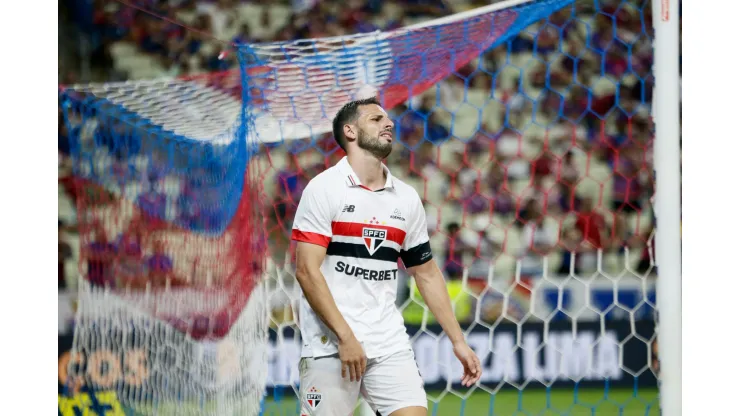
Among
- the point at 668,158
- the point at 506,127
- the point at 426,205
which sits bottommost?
the point at 426,205

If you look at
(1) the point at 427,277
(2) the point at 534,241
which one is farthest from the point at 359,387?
(2) the point at 534,241

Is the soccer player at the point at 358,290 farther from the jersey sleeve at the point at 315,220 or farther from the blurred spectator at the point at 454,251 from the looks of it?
the blurred spectator at the point at 454,251

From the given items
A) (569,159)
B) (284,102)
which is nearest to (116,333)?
(284,102)

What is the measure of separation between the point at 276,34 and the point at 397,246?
5.09ft

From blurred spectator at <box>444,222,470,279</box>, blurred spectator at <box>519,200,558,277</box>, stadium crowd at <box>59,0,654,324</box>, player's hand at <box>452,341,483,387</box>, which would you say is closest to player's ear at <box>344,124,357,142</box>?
player's hand at <box>452,341,483,387</box>

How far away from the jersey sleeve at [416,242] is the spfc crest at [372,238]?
10 cm

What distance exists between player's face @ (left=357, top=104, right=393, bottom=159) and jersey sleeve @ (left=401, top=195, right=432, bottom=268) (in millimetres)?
175

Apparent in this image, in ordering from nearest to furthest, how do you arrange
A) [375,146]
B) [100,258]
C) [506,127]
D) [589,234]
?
[375,146] → [100,258] → [589,234] → [506,127]

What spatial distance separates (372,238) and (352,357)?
1.08 feet

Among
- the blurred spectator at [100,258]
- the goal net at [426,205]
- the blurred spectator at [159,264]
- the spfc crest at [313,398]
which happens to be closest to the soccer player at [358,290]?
the spfc crest at [313,398]

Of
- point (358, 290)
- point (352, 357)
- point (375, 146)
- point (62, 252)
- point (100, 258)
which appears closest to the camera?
point (352, 357)

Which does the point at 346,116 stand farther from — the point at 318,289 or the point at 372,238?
the point at 318,289

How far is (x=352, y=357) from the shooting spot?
75.3 inches

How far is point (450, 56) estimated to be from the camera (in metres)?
2.70
